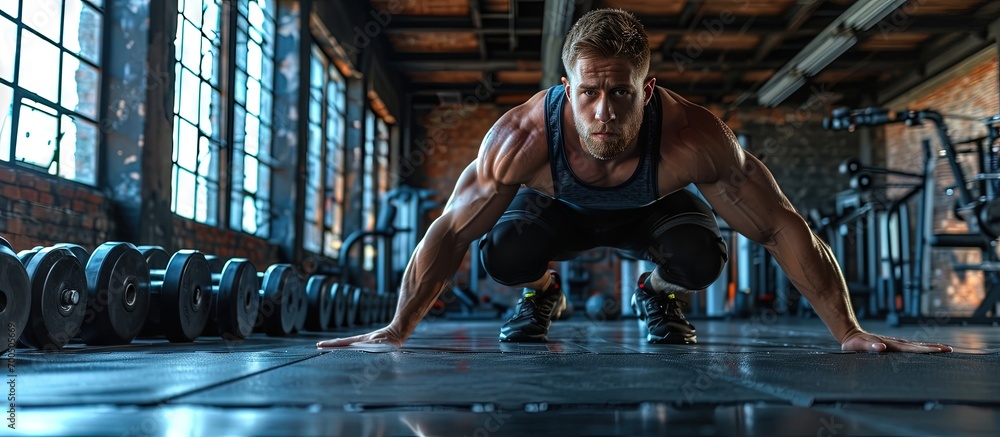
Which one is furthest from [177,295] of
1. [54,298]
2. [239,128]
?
[239,128]

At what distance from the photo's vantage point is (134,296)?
2.07 meters

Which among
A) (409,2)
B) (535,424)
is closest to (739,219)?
A: (535,424)

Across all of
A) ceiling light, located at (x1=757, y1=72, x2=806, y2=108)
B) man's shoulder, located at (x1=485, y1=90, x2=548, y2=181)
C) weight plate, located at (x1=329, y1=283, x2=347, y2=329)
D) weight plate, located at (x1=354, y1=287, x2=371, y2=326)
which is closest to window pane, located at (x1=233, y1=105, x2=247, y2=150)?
weight plate, located at (x1=354, y1=287, x2=371, y2=326)

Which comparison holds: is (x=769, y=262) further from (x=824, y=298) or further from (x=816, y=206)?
(x=824, y=298)

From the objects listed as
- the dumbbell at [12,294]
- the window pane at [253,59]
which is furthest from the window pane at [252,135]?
the dumbbell at [12,294]

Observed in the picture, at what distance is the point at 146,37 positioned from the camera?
11.0ft

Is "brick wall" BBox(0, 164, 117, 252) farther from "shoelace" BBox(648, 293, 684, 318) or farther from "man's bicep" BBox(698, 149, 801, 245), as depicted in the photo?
"man's bicep" BBox(698, 149, 801, 245)

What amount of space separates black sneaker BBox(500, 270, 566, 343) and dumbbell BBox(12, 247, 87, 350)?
115 cm

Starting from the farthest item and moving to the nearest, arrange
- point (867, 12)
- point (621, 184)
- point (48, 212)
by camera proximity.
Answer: point (867, 12), point (48, 212), point (621, 184)

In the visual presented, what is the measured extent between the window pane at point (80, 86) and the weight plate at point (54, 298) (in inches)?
61.6

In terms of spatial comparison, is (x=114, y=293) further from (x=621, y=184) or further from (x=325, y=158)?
(x=325, y=158)

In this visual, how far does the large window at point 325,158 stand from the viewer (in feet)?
21.7

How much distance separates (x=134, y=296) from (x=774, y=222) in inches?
61.4

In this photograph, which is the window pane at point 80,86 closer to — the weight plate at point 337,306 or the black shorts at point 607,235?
the weight plate at point 337,306
